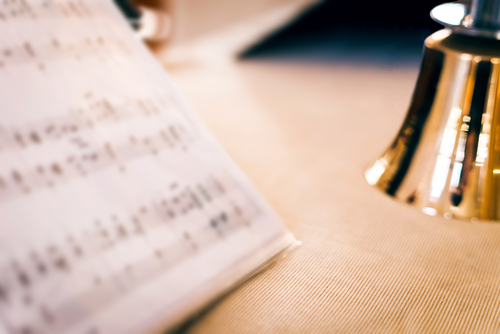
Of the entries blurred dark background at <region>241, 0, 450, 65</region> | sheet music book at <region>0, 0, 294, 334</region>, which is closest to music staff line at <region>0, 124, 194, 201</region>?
sheet music book at <region>0, 0, 294, 334</region>

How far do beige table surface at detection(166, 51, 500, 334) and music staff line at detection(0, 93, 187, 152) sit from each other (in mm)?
148

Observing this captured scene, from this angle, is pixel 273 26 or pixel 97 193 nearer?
pixel 97 193

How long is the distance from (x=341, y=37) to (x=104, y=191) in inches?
39.6

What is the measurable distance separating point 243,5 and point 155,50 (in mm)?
385

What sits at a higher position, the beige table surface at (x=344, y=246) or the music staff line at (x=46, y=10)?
the music staff line at (x=46, y=10)

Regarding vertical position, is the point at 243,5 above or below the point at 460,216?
above

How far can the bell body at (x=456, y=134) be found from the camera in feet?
1.09

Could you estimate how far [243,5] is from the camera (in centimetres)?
121

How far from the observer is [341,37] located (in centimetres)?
113

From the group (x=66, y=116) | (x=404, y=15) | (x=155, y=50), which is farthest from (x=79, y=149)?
(x=155, y=50)

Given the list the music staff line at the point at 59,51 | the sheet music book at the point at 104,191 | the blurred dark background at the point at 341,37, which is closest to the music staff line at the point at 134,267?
the sheet music book at the point at 104,191

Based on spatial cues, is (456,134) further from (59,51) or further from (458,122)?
(59,51)

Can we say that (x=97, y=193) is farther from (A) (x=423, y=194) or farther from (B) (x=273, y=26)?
(B) (x=273, y=26)

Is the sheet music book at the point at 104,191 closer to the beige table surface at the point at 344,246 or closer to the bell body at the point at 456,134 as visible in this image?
the beige table surface at the point at 344,246
